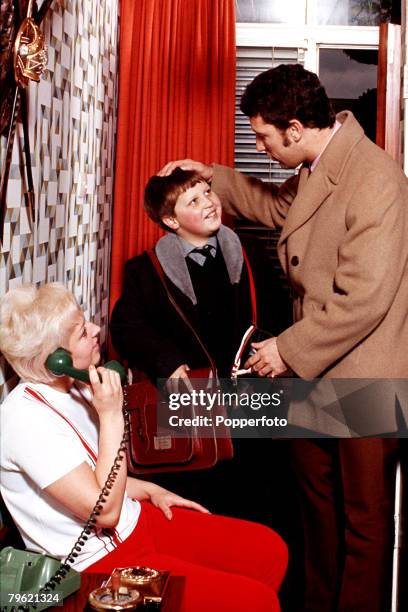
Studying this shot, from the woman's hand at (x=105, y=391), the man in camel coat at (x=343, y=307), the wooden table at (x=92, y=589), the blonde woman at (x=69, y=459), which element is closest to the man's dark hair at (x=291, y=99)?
the man in camel coat at (x=343, y=307)

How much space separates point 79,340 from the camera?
1646mm

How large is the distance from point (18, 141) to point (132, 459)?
3.28ft

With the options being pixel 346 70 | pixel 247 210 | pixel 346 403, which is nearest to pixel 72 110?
pixel 247 210

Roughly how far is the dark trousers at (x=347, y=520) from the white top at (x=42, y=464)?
83 centimetres

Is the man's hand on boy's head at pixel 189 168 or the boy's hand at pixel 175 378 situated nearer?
the boy's hand at pixel 175 378

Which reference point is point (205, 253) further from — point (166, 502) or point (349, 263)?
point (166, 502)

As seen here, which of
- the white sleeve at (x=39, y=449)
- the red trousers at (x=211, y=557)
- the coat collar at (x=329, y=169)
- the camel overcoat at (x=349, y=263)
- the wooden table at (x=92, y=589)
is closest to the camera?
the wooden table at (x=92, y=589)

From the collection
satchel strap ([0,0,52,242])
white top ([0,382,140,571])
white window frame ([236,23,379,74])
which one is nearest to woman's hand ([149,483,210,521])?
white top ([0,382,140,571])

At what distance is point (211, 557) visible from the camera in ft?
5.87

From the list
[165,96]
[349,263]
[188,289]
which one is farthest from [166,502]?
[165,96]

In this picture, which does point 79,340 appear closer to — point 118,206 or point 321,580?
point 321,580

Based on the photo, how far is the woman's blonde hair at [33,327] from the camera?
61.1 inches

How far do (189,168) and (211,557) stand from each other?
132cm

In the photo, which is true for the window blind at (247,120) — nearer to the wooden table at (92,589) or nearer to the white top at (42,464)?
the white top at (42,464)
